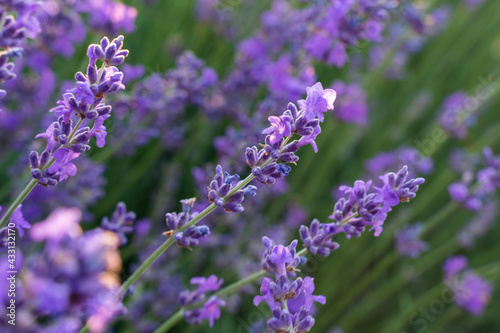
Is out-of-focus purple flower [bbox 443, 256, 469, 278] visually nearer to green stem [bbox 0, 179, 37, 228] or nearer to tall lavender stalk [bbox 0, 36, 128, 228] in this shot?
tall lavender stalk [bbox 0, 36, 128, 228]

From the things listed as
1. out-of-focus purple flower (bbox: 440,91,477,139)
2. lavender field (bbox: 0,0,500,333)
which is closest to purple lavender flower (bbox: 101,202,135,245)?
lavender field (bbox: 0,0,500,333)

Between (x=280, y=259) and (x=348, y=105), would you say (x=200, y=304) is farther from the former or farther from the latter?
(x=348, y=105)

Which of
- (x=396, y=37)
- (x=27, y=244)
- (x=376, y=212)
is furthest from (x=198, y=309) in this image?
(x=396, y=37)

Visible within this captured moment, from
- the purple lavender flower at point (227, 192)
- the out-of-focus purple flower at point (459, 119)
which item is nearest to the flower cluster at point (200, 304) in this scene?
the purple lavender flower at point (227, 192)

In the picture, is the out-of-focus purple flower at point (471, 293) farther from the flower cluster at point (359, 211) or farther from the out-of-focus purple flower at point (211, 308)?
the out-of-focus purple flower at point (211, 308)

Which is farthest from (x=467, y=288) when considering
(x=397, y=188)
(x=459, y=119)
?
(x=397, y=188)

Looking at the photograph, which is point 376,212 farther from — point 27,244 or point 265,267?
point 27,244
